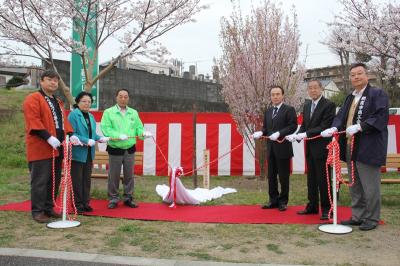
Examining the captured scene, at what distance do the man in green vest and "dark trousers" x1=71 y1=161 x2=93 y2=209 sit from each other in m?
0.36

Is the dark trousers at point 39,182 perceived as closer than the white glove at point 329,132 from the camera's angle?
No

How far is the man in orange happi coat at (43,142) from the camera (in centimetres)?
479

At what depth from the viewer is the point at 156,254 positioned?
3.60 m

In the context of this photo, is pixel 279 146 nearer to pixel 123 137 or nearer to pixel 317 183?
pixel 317 183

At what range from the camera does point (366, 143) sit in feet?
14.4

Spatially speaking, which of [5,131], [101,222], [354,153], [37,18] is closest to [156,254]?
[101,222]

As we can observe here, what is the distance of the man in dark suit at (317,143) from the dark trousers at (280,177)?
388mm

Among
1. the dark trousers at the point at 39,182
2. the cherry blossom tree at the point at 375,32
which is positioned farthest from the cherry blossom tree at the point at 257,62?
the dark trousers at the point at 39,182

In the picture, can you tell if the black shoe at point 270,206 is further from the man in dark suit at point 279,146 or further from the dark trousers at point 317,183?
the dark trousers at point 317,183

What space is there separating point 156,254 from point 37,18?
19.9 feet

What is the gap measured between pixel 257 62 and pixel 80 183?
13.6 feet

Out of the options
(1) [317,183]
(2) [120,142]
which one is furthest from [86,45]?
(1) [317,183]

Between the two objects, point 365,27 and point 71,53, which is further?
point 71,53

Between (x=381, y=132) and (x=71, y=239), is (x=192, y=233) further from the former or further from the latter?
(x=381, y=132)
